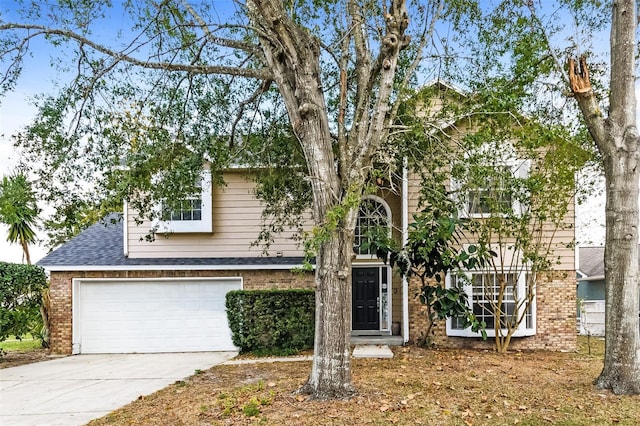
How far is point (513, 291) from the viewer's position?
39.9 feet

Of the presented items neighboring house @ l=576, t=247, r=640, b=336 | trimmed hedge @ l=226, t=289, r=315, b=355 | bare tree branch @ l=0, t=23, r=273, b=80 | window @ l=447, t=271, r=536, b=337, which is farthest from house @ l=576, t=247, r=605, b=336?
bare tree branch @ l=0, t=23, r=273, b=80

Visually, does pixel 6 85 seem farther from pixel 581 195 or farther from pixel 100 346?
pixel 581 195

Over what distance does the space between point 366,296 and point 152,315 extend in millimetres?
5908

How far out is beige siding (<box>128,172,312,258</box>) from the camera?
1425 centimetres

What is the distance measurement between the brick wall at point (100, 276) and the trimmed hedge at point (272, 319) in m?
1.27

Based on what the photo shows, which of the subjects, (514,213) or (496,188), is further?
(514,213)

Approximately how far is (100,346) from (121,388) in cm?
565

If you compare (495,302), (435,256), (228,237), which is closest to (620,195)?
(435,256)

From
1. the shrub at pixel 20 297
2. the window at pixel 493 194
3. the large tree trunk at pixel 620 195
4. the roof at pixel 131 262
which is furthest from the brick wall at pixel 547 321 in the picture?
the shrub at pixel 20 297

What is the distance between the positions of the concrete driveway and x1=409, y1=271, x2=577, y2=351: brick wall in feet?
15.7

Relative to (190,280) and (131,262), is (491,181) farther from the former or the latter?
(131,262)

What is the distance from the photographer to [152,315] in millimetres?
14000

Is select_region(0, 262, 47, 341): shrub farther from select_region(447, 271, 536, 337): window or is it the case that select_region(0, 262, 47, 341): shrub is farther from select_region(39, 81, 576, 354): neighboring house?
select_region(447, 271, 536, 337): window

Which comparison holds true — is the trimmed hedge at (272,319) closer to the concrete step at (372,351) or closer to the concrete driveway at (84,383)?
the concrete driveway at (84,383)
